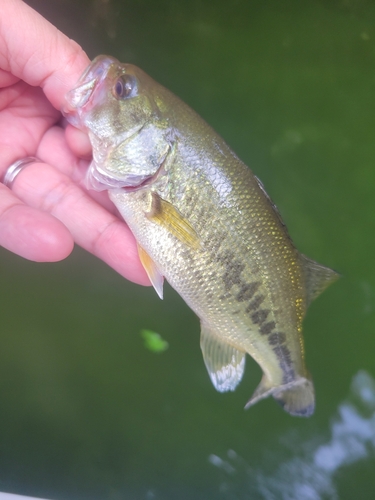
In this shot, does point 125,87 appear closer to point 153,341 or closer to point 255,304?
point 255,304

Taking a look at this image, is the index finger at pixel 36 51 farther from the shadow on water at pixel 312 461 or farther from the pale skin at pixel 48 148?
the shadow on water at pixel 312 461

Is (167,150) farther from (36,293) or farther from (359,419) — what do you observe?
(359,419)

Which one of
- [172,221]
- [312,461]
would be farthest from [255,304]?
[312,461]

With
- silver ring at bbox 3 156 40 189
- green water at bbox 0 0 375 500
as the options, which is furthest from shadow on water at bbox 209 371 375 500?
silver ring at bbox 3 156 40 189

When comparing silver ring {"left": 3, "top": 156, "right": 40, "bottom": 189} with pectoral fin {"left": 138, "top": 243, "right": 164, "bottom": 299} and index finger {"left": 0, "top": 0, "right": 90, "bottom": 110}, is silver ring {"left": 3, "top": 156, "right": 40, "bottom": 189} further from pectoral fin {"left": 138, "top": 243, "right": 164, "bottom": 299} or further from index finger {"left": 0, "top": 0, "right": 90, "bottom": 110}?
pectoral fin {"left": 138, "top": 243, "right": 164, "bottom": 299}

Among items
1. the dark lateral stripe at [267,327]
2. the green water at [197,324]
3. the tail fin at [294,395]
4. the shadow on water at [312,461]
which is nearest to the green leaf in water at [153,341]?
the green water at [197,324]

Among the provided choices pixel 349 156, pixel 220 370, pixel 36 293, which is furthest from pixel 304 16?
pixel 36 293
